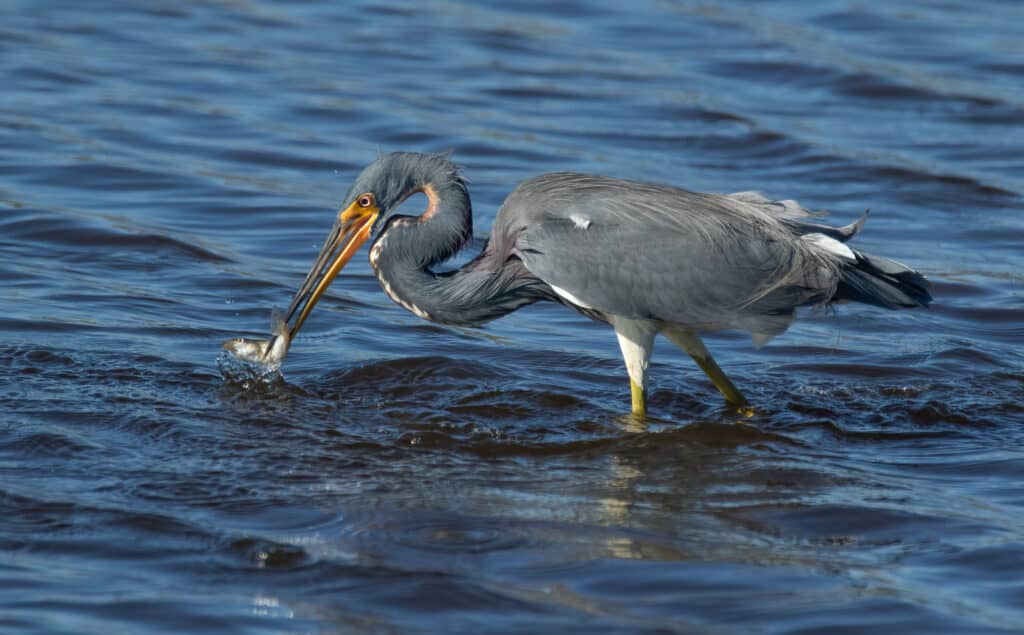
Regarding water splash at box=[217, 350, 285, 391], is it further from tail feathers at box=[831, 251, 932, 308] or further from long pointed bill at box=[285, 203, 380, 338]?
tail feathers at box=[831, 251, 932, 308]

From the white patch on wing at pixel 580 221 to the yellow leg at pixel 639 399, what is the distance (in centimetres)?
85

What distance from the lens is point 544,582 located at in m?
5.91

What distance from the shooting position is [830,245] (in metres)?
8.09

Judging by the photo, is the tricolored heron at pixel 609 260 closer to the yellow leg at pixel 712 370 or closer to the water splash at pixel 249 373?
the yellow leg at pixel 712 370

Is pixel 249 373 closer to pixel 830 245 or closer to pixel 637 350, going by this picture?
pixel 637 350

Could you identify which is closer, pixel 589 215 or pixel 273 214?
pixel 589 215

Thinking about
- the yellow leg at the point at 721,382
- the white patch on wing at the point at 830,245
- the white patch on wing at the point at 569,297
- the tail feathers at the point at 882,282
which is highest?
the white patch on wing at the point at 830,245

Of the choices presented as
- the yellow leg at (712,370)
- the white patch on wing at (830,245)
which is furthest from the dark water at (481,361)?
the white patch on wing at (830,245)

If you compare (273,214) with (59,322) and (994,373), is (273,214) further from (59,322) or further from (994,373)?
(994,373)

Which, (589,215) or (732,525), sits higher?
(589,215)

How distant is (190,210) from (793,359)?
4907 mm

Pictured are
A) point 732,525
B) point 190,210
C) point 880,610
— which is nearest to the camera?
point 880,610

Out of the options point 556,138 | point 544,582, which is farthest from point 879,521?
point 556,138

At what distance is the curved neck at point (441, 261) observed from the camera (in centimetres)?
809
